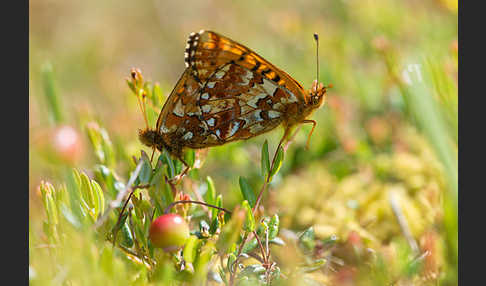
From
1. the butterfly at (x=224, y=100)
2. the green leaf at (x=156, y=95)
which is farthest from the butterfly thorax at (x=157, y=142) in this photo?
the green leaf at (x=156, y=95)

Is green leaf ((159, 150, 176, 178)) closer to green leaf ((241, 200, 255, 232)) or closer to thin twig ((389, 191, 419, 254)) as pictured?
green leaf ((241, 200, 255, 232))

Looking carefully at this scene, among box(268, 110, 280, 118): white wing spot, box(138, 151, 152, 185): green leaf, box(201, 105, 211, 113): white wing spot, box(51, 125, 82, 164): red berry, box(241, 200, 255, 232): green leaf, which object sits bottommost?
box(241, 200, 255, 232): green leaf

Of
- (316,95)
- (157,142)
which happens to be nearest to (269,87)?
(316,95)

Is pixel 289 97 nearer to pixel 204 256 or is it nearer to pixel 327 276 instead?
pixel 327 276

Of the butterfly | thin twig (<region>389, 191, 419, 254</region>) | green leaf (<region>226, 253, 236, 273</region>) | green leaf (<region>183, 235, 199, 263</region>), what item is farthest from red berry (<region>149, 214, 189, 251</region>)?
thin twig (<region>389, 191, 419, 254</region>)

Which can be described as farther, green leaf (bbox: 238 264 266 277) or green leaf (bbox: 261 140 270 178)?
green leaf (bbox: 261 140 270 178)

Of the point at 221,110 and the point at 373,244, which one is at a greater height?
the point at 221,110

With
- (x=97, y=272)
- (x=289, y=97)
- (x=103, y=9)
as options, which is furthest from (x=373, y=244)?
(x=103, y=9)
